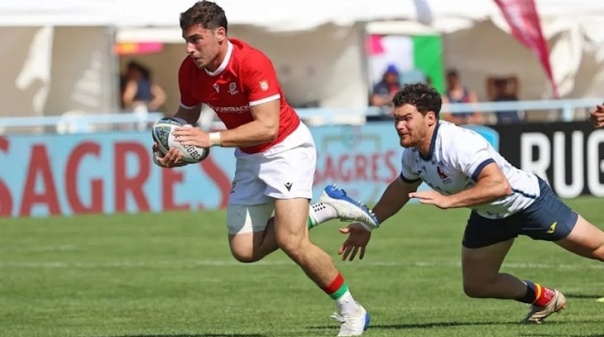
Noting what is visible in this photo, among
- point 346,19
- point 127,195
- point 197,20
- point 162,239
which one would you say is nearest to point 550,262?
point 162,239

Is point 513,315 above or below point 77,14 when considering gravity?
below

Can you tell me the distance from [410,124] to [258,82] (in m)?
1.03

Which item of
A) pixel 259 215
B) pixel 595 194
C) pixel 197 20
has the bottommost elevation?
pixel 595 194

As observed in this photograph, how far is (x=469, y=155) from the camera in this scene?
9.63 m

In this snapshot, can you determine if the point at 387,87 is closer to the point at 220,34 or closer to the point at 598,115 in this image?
the point at 598,115

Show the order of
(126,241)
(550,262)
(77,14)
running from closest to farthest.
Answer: (550,262)
(126,241)
(77,14)

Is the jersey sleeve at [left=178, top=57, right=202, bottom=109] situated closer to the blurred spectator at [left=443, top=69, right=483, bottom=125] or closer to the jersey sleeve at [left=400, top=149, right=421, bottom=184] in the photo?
the jersey sleeve at [left=400, top=149, right=421, bottom=184]

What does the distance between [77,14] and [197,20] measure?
15.0 m

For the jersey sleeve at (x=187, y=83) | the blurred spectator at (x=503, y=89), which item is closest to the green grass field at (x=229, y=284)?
the jersey sleeve at (x=187, y=83)

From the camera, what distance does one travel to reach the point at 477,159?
378 inches

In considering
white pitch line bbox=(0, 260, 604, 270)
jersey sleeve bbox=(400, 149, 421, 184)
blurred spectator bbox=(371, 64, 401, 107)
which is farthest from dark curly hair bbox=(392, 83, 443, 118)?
blurred spectator bbox=(371, 64, 401, 107)

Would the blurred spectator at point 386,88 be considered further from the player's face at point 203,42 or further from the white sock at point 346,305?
the player's face at point 203,42

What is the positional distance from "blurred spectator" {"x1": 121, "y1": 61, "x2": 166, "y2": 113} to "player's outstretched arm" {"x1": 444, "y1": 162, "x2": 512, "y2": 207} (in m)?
16.6

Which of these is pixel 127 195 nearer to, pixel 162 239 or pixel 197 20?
pixel 162 239
